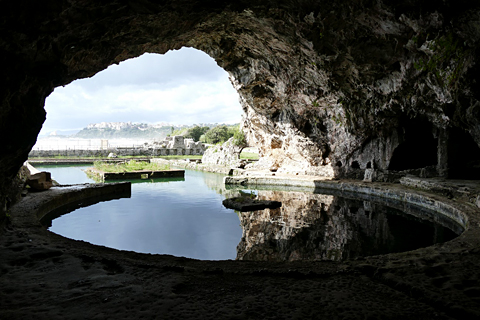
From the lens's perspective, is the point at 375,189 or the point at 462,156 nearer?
the point at 375,189

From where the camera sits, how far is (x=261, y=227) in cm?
949

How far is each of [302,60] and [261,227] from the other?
829 centimetres

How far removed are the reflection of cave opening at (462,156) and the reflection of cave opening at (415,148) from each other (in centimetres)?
145

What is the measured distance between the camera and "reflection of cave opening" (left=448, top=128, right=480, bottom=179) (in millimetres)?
14664

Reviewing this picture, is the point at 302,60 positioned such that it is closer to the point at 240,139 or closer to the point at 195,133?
the point at 240,139

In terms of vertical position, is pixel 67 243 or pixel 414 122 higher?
pixel 414 122

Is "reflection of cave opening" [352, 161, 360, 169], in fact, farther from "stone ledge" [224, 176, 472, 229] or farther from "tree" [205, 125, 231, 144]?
"tree" [205, 125, 231, 144]

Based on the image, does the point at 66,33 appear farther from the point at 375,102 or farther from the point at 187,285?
the point at 375,102

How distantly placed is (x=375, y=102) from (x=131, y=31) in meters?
11.7

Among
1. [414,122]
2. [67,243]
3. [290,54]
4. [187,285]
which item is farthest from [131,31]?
[414,122]

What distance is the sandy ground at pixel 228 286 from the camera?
2990mm

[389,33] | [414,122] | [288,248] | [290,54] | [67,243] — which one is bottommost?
[288,248]

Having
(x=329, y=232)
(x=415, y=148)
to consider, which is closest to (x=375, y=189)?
(x=415, y=148)

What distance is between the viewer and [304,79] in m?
16.6
